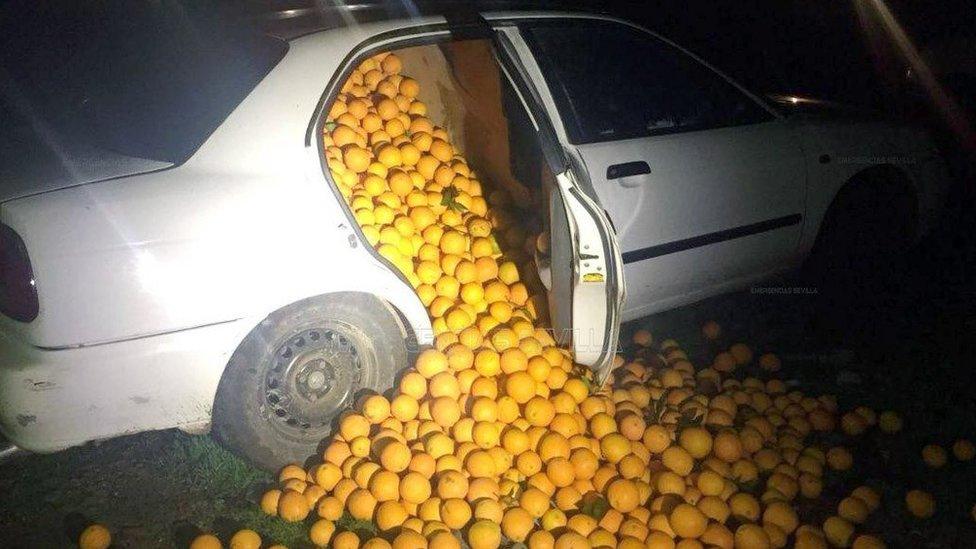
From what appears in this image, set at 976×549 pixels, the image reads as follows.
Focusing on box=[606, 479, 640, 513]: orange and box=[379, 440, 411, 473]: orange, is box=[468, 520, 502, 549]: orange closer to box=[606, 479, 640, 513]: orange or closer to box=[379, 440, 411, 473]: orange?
box=[379, 440, 411, 473]: orange

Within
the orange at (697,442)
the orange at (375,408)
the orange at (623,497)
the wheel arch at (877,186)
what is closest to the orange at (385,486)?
the orange at (375,408)

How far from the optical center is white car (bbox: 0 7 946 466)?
2.19 m

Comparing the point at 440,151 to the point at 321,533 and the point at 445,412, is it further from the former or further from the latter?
the point at 321,533

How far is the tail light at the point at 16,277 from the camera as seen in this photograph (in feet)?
6.95

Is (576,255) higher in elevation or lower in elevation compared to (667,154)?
lower

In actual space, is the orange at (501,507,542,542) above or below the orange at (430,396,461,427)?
below

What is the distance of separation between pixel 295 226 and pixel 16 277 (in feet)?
3.26

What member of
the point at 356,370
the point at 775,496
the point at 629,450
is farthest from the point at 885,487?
the point at 356,370

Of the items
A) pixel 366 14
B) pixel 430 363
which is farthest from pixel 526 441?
pixel 366 14

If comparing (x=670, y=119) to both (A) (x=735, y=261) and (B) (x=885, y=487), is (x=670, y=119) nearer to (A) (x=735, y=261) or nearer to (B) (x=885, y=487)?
(A) (x=735, y=261)

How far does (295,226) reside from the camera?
2447mm

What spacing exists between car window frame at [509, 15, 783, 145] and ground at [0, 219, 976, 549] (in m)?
1.35

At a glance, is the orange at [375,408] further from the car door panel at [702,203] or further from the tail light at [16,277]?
the car door panel at [702,203]

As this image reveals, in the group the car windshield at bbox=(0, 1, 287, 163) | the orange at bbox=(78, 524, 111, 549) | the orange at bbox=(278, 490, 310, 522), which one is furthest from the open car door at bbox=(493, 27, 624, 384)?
the orange at bbox=(78, 524, 111, 549)
